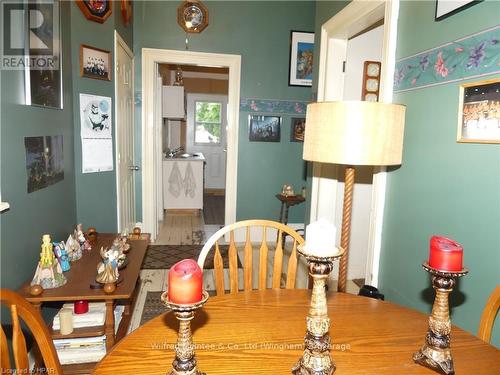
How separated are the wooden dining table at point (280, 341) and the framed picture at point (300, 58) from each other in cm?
347

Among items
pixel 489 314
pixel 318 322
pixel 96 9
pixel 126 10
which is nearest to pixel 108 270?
pixel 318 322

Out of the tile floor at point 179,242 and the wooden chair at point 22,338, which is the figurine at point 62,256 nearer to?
the tile floor at point 179,242

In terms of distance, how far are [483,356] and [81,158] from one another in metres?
2.61

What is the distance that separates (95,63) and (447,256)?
2733 millimetres

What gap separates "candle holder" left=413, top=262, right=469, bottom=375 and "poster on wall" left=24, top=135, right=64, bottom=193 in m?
1.80

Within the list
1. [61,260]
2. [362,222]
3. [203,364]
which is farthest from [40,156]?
[362,222]

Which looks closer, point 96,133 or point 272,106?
point 96,133

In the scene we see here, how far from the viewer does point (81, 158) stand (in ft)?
Answer: 8.83

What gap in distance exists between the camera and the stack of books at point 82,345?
187cm

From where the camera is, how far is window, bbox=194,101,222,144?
833 centimetres

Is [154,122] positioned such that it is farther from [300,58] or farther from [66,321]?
[66,321]

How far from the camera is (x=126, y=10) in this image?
11.0 ft

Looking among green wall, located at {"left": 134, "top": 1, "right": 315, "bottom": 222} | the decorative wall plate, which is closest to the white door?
green wall, located at {"left": 134, "top": 1, "right": 315, "bottom": 222}

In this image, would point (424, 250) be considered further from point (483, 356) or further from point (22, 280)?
point (22, 280)
